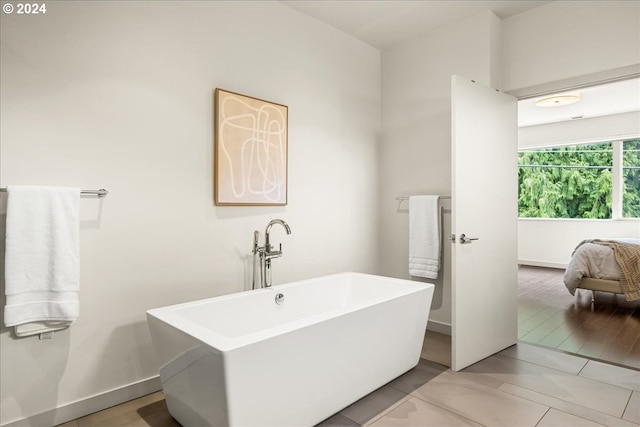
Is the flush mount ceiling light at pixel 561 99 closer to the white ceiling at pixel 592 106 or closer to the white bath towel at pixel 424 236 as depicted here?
the white ceiling at pixel 592 106

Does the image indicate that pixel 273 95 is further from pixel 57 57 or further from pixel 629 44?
pixel 629 44

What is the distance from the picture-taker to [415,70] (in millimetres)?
3541

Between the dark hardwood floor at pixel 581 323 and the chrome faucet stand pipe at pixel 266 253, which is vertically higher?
the chrome faucet stand pipe at pixel 266 253

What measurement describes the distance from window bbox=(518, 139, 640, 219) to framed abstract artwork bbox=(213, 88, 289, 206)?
629 centimetres

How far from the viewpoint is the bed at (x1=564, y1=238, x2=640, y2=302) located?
4039 mm

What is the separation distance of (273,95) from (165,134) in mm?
924

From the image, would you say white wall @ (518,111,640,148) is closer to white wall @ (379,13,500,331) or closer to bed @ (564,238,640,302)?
bed @ (564,238,640,302)

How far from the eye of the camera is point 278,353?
1604 millimetres

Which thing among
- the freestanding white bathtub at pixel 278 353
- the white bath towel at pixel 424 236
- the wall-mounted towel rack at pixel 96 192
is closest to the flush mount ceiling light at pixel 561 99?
the white bath towel at pixel 424 236

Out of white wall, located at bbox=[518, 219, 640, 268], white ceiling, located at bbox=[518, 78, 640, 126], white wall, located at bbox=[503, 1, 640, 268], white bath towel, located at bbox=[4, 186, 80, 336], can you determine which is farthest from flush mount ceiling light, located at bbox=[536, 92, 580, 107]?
white bath towel, located at bbox=[4, 186, 80, 336]

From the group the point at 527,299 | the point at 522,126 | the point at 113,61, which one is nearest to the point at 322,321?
the point at 113,61

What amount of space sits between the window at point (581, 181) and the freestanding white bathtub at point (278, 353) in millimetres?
5920

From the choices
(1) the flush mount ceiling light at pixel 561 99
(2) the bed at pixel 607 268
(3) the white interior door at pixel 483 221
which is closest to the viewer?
(3) the white interior door at pixel 483 221

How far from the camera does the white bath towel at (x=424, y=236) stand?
326 centimetres
